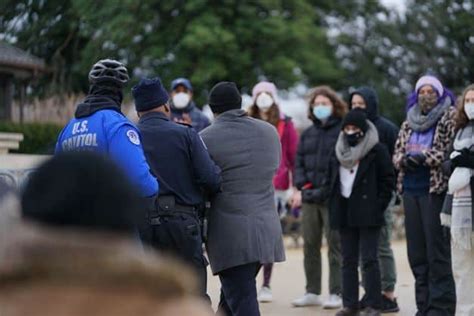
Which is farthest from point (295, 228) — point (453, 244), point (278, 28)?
point (453, 244)

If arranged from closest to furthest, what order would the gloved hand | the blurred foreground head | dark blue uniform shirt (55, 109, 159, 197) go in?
the blurred foreground head, dark blue uniform shirt (55, 109, 159, 197), the gloved hand

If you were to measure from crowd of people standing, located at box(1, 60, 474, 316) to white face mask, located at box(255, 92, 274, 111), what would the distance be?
0.02m

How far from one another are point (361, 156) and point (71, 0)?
21813 mm

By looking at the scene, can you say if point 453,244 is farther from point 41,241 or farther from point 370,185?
point 41,241

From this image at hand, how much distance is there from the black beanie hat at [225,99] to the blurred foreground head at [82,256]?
5.26m

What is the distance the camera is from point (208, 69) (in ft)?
93.5

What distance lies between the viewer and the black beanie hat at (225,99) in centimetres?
739

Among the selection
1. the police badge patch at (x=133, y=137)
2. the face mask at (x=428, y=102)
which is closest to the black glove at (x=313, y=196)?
the face mask at (x=428, y=102)

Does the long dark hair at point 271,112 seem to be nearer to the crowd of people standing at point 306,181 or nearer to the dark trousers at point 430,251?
the crowd of people standing at point 306,181

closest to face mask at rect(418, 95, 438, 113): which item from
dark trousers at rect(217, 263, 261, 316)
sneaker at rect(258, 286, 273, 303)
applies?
dark trousers at rect(217, 263, 261, 316)

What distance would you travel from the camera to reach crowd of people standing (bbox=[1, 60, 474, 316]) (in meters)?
6.52

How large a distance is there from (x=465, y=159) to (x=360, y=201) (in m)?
1.23

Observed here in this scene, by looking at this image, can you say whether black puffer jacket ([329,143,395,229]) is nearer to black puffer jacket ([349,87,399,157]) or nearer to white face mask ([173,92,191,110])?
black puffer jacket ([349,87,399,157])

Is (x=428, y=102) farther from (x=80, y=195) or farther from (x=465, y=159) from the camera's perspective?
(x=80, y=195)
